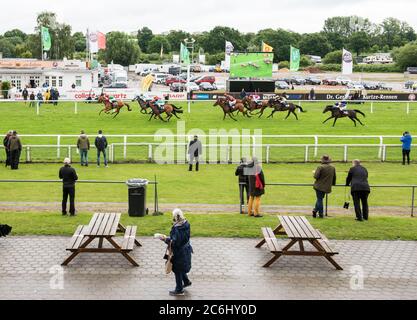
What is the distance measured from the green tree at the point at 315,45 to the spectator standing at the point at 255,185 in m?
108

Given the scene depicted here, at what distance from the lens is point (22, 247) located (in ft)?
36.4

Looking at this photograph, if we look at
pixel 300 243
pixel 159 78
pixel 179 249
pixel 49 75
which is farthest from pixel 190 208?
pixel 159 78

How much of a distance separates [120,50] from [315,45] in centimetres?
4162

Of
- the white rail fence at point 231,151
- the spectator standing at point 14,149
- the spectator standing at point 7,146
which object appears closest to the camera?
the spectator standing at point 14,149

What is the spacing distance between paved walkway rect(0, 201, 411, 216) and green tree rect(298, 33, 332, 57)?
106405mm

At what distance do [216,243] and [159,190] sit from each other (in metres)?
6.10

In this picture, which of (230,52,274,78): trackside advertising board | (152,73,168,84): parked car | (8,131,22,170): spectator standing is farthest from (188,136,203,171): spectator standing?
(152,73,168,84): parked car

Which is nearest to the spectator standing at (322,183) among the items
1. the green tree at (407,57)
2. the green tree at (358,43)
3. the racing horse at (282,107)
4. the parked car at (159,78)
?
the racing horse at (282,107)

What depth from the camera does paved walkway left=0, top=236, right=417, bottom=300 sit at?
355 inches

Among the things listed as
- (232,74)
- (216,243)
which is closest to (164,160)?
(216,243)

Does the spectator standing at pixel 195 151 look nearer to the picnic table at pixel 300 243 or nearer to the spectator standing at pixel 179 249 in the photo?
the picnic table at pixel 300 243

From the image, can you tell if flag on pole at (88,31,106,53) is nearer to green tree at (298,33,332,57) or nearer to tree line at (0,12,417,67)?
tree line at (0,12,417,67)

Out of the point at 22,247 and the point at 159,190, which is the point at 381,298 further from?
the point at 159,190

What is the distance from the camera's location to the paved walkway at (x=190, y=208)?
47.4 ft
